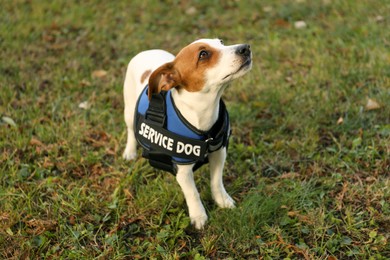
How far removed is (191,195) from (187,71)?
2.93ft

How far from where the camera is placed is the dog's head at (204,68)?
9.37 feet

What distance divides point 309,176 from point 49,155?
2.20 meters

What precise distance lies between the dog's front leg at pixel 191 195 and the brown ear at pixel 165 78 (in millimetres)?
572

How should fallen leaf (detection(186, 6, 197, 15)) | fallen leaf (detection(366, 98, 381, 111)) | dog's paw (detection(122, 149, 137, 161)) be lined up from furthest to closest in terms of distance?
1. fallen leaf (detection(186, 6, 197, 15))
2. fallen leaf (detection(366, 98, 381, 111))
3. dog's paw (detection(122, 149, 137, 161))

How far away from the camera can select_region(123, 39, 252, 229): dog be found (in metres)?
2.89

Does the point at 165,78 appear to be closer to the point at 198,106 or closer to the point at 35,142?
the point at 198,106

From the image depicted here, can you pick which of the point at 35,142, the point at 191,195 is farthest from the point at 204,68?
the point at 35,142

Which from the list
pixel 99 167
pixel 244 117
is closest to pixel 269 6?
pixel 244 117

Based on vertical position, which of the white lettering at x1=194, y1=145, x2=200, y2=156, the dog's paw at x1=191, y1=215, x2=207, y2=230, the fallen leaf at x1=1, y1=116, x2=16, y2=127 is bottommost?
the dog's paw at x1=191, y1=215, x2=207, y2=230

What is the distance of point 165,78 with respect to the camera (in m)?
2.96

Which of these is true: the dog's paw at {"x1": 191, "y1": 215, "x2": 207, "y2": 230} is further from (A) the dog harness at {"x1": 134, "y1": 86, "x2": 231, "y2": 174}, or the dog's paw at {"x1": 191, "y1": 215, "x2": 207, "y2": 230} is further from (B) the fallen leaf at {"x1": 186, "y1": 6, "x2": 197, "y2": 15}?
(B) the fallen leaf at {"x1": 186, "y1": 6, "x2": 197, "y2": 15}

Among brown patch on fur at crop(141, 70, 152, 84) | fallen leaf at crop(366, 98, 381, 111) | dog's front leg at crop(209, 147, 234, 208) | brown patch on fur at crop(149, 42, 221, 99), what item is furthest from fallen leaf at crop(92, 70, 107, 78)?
fallen leaf at crop(366, 98, 381, 111)

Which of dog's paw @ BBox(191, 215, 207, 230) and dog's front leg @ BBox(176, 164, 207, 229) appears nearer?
dog's front leg @ BBox(176, 164, 207, 229)

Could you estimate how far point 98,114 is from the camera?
4.71 m
